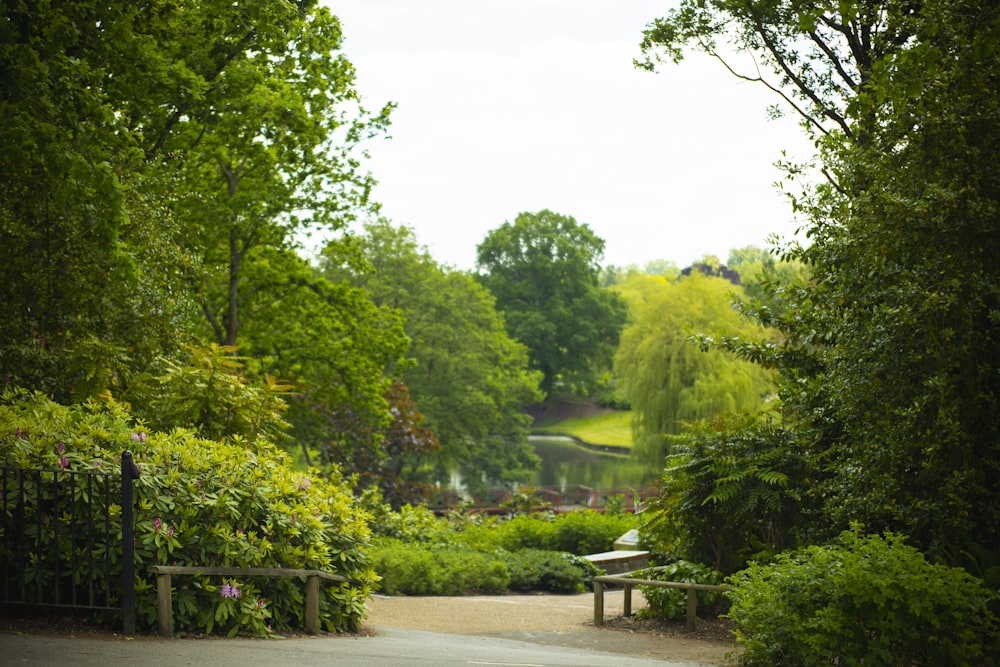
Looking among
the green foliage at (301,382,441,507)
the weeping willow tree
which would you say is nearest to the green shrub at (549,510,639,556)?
the green foliage at (301,382,441,507)

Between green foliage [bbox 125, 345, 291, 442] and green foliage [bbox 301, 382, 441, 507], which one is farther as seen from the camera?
green foliage [bbox 301, 382, 441, 507]

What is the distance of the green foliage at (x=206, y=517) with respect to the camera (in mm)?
7555

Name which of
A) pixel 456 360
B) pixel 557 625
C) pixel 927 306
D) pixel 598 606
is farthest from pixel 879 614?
pixel 456 360

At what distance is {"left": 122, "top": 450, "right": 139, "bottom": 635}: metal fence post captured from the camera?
7.00 m

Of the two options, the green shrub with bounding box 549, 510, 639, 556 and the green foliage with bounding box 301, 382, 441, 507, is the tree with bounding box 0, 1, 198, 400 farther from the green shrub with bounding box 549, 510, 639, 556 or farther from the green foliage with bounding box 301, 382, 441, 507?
the green foliage with bounding box 301, 382, 441, 507

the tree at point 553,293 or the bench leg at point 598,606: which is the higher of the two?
the tree at point 553,293

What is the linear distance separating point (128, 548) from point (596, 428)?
2662 inches

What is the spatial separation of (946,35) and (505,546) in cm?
1366

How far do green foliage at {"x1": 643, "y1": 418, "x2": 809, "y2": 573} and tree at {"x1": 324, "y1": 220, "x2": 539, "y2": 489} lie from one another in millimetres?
27242

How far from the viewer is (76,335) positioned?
39.0 ft

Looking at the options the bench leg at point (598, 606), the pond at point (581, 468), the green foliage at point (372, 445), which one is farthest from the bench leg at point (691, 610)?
the pond at point (581, 468)

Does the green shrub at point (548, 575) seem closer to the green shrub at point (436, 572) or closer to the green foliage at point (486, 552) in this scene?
the green foliage at point (486, 552)

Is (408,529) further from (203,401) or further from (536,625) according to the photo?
(203,401)

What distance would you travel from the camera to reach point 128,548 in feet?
23.1
